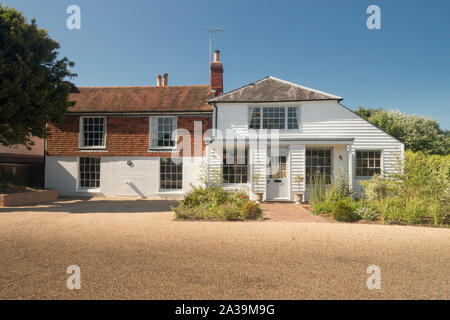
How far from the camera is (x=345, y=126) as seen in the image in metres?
13.8

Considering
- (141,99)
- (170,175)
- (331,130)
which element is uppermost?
(141,99)

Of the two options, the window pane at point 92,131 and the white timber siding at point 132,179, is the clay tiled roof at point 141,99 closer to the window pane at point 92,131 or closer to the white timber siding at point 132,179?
the window pane at point 92,131

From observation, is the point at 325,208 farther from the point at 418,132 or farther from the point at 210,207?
the point at 418,132

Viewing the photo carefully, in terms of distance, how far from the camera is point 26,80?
425 inches

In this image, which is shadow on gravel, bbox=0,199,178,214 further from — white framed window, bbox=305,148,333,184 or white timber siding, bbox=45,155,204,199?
white framed window, bbox=305,148,333,184

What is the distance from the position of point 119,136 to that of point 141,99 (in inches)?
120

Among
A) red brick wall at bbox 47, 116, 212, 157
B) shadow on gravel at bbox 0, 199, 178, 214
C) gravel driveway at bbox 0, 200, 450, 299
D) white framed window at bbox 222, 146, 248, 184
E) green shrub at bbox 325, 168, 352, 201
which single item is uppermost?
red brick wall at bbox 47, 116, 212, 157

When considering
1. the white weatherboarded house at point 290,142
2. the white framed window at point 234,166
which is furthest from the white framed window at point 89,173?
the white framed window at point 234,166

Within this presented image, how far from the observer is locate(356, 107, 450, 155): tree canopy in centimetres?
2506

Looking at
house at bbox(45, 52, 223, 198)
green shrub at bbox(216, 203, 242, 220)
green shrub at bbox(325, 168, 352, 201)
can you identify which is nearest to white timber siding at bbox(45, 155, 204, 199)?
house at bbox(45, 52, 223, 198)

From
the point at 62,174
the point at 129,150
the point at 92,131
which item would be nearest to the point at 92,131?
the point at 92,131

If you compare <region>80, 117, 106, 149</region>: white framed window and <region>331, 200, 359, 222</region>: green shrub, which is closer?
<region>331, 200, 359, 222</region>: green shrub
